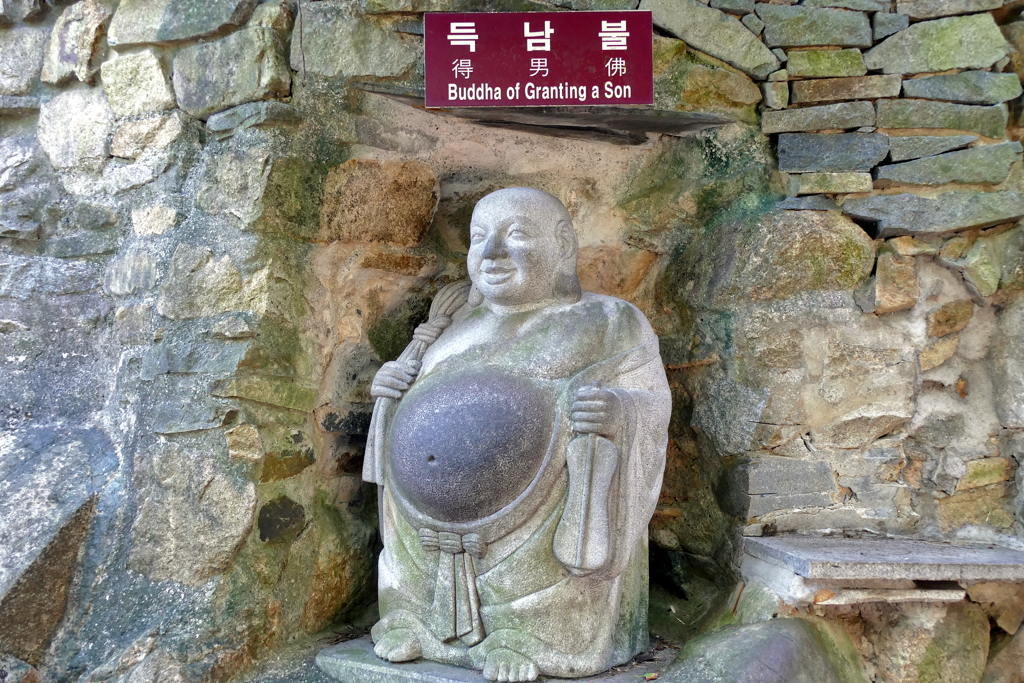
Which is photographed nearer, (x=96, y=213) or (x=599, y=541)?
(x=599, y=541)

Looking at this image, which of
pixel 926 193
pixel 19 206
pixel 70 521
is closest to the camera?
pixel 70 521

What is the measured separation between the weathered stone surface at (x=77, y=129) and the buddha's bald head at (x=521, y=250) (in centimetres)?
151

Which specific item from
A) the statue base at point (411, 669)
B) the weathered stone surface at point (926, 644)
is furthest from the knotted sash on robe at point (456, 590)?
the weathered stone surface at point (926, 644)

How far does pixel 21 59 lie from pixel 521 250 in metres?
2.27

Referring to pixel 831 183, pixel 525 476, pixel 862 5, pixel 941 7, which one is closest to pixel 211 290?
pixel 525 476

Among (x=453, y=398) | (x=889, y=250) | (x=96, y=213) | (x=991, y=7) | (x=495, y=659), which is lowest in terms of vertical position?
(x=495, y=659)

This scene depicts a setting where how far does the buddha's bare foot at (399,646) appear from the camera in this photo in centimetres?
261

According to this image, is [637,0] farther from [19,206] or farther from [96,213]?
[19,206]

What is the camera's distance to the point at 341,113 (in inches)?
117

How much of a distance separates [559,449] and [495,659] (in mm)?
678

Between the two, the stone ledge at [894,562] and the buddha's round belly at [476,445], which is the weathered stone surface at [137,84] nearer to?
the buddha's round belly at [476,445]

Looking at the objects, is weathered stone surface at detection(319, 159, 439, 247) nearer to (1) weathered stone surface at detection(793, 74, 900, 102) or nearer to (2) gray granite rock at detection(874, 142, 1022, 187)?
(1) weathered stone surface at detection(793, 74, 900, 102)

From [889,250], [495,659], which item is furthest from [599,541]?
[889,250]

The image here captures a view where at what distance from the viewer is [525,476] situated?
2.55 m
